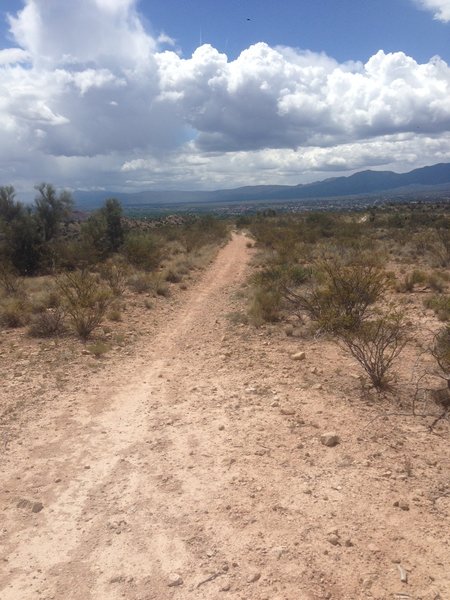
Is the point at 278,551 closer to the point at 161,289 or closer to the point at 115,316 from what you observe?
the point at 115,316

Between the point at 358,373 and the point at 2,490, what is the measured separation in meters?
5.23

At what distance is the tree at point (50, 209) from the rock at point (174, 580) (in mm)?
25071

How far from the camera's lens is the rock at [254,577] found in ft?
11.3

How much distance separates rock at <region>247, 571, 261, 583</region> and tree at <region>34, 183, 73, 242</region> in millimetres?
25298

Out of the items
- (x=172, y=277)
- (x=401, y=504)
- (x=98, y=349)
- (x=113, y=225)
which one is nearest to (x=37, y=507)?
(x=401, y=504)

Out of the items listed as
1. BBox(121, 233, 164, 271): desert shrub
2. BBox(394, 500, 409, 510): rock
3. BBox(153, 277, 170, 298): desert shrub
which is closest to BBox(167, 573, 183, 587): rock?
BBox(394, 500, 409, 510): rock

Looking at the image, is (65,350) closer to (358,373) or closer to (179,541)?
(358,373)

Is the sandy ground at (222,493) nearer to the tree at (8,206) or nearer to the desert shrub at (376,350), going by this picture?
the desert shrub at (376,350)

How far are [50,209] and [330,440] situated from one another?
25.5m

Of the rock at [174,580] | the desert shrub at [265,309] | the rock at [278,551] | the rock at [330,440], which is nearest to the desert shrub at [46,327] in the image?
the desert shrub at [265,309]

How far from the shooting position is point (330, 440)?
5.31 metres

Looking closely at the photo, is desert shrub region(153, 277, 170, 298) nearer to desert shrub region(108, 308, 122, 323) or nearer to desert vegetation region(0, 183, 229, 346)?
desert vegetation region(0, 183, 229, 346)

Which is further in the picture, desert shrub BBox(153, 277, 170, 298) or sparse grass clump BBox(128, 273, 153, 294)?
sparse grass clump BBox(128, 273, 153, 294)

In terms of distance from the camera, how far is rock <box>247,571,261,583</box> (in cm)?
343
